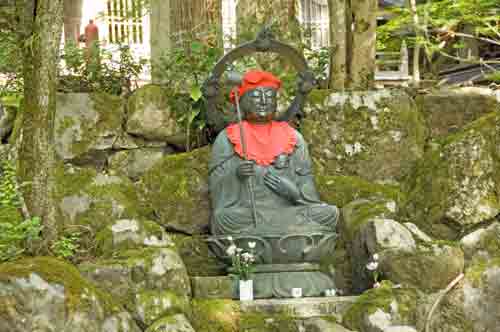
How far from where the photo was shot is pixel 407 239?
27.6ft

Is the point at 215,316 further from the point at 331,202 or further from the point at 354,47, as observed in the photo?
the point at 354,47

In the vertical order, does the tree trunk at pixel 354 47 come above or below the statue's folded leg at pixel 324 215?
above

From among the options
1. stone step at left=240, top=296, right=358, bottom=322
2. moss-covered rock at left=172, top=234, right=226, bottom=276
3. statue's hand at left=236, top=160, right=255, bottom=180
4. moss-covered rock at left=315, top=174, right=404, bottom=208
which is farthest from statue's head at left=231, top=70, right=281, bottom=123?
stone step at left=240, top=296, right=358, bottom=322

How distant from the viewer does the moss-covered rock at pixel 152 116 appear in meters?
10.6

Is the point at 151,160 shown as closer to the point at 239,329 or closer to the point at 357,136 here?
the point at 357,136

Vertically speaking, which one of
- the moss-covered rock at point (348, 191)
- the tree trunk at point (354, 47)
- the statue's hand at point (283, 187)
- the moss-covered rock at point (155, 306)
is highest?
the tree trunk at point (354, 47)

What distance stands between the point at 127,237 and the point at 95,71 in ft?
11.4

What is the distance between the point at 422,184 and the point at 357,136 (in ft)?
4.21

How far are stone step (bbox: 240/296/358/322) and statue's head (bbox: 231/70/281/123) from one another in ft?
7.11

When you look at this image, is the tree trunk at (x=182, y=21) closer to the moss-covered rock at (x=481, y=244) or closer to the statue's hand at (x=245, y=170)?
the statue's hand at (x=245, y=170)

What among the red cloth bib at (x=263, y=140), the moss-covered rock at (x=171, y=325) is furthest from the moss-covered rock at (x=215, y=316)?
the red cloth bib at (x=263, y=140)

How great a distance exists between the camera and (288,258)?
8734mm

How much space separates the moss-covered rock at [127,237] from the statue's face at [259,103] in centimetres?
181

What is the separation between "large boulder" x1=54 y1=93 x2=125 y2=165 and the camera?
1041 centimetres
